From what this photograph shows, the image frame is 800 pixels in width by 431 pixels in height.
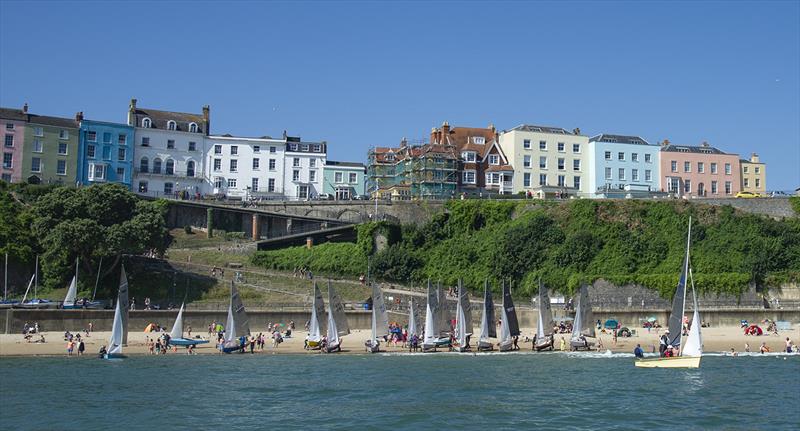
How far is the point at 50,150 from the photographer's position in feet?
266

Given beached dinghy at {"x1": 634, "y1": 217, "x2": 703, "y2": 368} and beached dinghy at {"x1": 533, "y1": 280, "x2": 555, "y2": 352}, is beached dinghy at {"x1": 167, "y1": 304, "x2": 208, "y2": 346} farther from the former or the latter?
beached dinghy at {"x1": 634, "y1": 217, "x2": 703, "y2": 368}

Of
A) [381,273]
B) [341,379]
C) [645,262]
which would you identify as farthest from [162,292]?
[645,262]

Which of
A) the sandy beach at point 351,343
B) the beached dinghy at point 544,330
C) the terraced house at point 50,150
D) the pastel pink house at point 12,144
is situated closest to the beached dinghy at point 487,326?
the sandy beach at point 351,343

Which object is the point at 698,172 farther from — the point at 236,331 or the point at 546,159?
the point at 236,331

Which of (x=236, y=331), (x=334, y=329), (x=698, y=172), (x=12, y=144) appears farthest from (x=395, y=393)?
(x=698, y=172)

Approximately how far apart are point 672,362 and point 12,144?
65431 millimetres

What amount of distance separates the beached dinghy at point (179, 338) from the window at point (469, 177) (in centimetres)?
4281

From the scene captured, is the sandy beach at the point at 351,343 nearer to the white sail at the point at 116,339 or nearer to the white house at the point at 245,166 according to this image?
the white sail at the point at 116,339

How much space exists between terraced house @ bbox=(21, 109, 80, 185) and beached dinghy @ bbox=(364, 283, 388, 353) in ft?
142

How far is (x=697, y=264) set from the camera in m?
61.5

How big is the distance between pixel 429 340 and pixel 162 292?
22745 mm

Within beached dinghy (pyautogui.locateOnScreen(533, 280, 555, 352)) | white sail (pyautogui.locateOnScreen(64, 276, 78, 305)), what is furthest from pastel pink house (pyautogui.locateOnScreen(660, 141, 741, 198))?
white sail (pyautogui.locateOnScreen(64, 276, 78, 305))

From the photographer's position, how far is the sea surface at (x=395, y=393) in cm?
3159

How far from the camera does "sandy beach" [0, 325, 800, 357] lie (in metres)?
49.4
